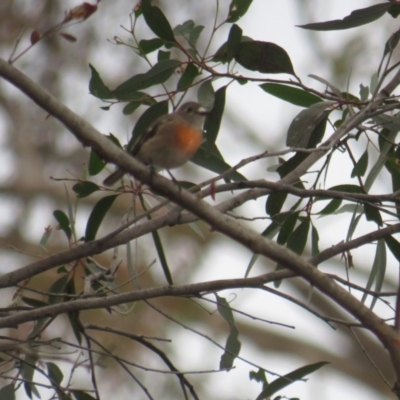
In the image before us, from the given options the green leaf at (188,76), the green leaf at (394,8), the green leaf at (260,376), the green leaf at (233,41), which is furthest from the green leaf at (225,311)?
the green leaf at (394,8)

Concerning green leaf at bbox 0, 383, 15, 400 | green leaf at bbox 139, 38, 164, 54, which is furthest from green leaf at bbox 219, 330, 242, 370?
green leaf at bbox 139, 38, 164, 54

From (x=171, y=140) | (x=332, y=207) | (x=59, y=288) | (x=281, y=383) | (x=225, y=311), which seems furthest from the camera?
(x=332, y=207)

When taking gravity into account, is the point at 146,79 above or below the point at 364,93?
below

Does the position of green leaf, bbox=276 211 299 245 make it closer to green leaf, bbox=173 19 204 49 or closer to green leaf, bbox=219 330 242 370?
green leaf, bbox=219 330 242 370

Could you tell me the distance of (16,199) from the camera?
11.5 m

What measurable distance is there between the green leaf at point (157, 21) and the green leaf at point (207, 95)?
22 centimetres

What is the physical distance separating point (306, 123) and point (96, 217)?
3.02 ft

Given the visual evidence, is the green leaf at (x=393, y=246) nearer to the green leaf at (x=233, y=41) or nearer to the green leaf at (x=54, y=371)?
the green leaf at (x=233, y=41)

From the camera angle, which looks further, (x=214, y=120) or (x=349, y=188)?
(x=349, y=188)

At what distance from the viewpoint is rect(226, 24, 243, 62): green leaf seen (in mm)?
3096

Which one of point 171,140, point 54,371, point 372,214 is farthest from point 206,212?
point 54,371

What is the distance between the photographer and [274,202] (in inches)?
137

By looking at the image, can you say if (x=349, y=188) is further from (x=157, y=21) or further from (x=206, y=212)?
(x=206, y=212)

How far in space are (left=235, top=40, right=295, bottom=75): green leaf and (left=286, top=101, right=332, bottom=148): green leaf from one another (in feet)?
0.54
